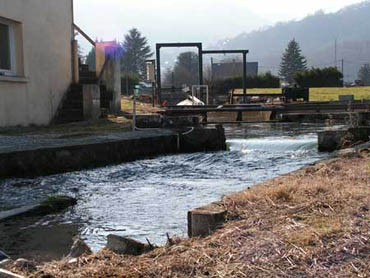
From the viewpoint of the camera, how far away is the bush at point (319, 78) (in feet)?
175

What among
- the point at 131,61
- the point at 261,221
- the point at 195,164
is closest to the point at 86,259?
the point at 261,221

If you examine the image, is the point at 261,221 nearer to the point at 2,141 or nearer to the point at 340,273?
the point at 340,273

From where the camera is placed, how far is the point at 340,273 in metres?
3.13

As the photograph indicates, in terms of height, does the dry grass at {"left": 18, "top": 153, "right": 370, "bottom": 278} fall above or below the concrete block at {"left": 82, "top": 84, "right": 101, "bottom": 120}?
below

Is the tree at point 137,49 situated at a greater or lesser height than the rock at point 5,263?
greater

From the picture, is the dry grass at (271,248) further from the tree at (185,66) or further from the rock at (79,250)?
the tree at (185,66)

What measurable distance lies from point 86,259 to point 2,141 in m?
7.62

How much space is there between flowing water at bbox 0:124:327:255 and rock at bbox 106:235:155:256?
3.00ft

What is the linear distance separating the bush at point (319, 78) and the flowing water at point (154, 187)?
40934 mm

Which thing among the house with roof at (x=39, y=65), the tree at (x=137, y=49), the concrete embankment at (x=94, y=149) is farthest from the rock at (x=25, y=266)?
the tree at (x=137, y=49)

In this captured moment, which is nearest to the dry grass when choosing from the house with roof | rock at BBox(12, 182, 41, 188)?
rock at BBox(12, 182, 41, 188)

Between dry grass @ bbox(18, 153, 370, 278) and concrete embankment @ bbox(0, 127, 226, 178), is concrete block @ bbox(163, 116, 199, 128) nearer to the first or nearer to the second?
concrete embankment @ bbox(0, 127, 226, 178)

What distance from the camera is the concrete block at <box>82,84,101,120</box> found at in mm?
17703

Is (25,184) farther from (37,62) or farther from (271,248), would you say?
(37,62)
